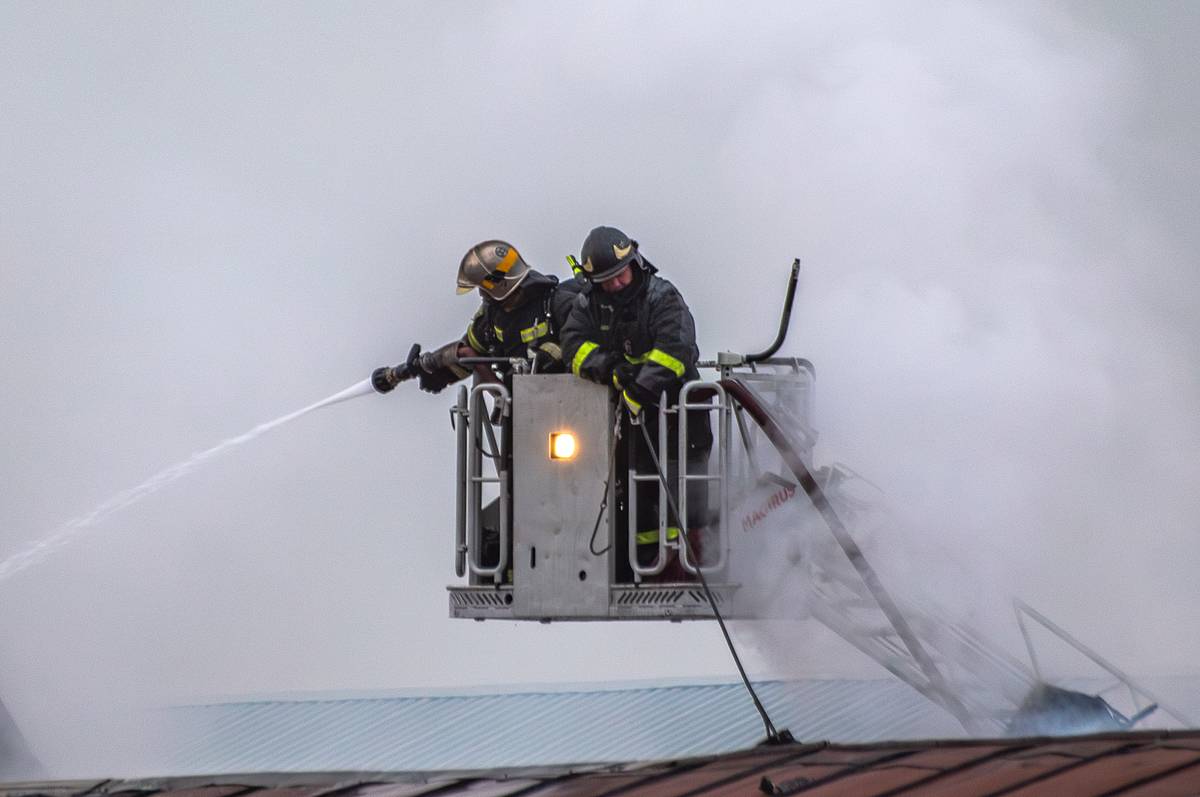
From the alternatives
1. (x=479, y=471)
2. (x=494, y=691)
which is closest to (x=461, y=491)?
(x=479, y=471)

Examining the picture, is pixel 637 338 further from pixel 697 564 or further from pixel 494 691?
pixel 494 691

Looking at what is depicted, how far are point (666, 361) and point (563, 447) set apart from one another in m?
0.83

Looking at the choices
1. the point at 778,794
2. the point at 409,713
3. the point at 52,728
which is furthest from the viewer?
the point at 52,728

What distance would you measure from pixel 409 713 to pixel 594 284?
8106 millimetres

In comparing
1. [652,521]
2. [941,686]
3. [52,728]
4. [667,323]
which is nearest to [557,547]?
[652,521]

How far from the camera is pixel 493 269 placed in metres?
12.6

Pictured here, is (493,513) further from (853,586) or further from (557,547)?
(853,586)

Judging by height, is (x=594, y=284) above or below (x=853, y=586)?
above

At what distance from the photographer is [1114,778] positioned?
28.4 ft

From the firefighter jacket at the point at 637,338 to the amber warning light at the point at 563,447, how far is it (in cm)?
40

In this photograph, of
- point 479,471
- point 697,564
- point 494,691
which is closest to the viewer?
point 697,564

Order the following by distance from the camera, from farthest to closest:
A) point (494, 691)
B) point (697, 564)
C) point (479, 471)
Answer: point (494, 691) < point (479, 471) < point (697, 564)

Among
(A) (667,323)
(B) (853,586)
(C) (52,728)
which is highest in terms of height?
(A) (667,323)

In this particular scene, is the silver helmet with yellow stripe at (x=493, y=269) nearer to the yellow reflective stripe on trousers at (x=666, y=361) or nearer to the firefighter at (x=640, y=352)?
the firefighter at (x=640, y=352)
